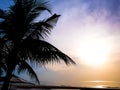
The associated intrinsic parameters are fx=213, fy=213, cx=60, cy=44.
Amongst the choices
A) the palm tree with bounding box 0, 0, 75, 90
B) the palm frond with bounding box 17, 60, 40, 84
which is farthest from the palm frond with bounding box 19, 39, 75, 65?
the palm frond with bounding box 17, 60, 40, 84

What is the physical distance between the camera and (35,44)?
247 inches

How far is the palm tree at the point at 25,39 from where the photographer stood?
622 centimetres

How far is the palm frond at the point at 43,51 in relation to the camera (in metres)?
6.21

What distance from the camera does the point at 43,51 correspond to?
20.6ft

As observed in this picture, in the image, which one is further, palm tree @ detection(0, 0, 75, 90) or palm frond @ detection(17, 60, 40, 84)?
palm frond @ detection(17, 60, 40, 84)

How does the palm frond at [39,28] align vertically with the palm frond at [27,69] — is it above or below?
above

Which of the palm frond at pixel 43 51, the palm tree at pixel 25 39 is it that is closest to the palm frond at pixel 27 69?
the palm tree at pixel 25 39

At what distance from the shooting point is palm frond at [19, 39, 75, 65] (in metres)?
6.21

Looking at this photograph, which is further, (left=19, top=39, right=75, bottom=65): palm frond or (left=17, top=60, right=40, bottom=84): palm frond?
(left=17, top=60, right=40, bottom=84): palm frond

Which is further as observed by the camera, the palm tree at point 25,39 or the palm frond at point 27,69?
the palm frond at point 27,69

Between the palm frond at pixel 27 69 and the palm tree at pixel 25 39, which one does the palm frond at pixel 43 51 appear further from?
the palm frond at pixel 27 69

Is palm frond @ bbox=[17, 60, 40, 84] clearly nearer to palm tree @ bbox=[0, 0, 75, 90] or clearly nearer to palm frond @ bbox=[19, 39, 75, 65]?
palm tree @ bbox=[0, 0, 75, 90]

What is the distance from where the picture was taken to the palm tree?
6.22 metres

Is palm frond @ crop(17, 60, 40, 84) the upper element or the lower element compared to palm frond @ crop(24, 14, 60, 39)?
lower
